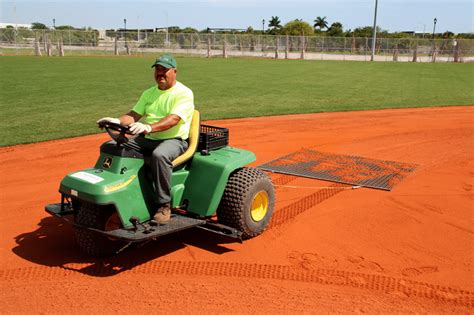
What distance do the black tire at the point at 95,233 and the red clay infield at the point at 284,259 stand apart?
112 millimetres

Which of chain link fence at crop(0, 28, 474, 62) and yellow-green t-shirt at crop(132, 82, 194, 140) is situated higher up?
chain link fence at crop(0, 28, 474, 62)

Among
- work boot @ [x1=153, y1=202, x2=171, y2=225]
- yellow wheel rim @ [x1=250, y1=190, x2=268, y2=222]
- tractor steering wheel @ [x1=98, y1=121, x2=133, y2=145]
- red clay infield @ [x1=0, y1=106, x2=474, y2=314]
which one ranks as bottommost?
red clay infield @ [x1=0, y1=106, x2=474, y2=314]

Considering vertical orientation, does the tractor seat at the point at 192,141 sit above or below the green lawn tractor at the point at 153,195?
above

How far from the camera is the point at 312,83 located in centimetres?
2072

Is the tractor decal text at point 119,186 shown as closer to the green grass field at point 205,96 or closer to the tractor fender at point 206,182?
the tractor fender at point 206,182

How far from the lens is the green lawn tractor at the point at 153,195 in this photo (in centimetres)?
412

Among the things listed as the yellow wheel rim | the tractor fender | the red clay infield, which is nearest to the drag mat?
the red clay infield

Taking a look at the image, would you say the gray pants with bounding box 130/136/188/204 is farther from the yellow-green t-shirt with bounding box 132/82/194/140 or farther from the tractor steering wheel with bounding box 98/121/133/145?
the tractor steering wheel with bounding box 98/121/133/145

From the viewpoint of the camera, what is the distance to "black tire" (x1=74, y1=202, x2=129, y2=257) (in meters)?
4.22

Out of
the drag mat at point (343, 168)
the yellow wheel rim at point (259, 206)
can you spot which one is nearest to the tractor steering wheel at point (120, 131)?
the yellow wheel rim at point (259, 206)

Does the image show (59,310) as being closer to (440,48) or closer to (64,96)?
(64,96)

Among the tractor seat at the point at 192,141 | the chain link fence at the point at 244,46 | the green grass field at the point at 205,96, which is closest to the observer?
the tractor seat at the point at 192,141

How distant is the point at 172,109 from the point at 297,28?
86.8 metres

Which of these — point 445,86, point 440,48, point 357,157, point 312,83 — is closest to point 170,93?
point 357,157
